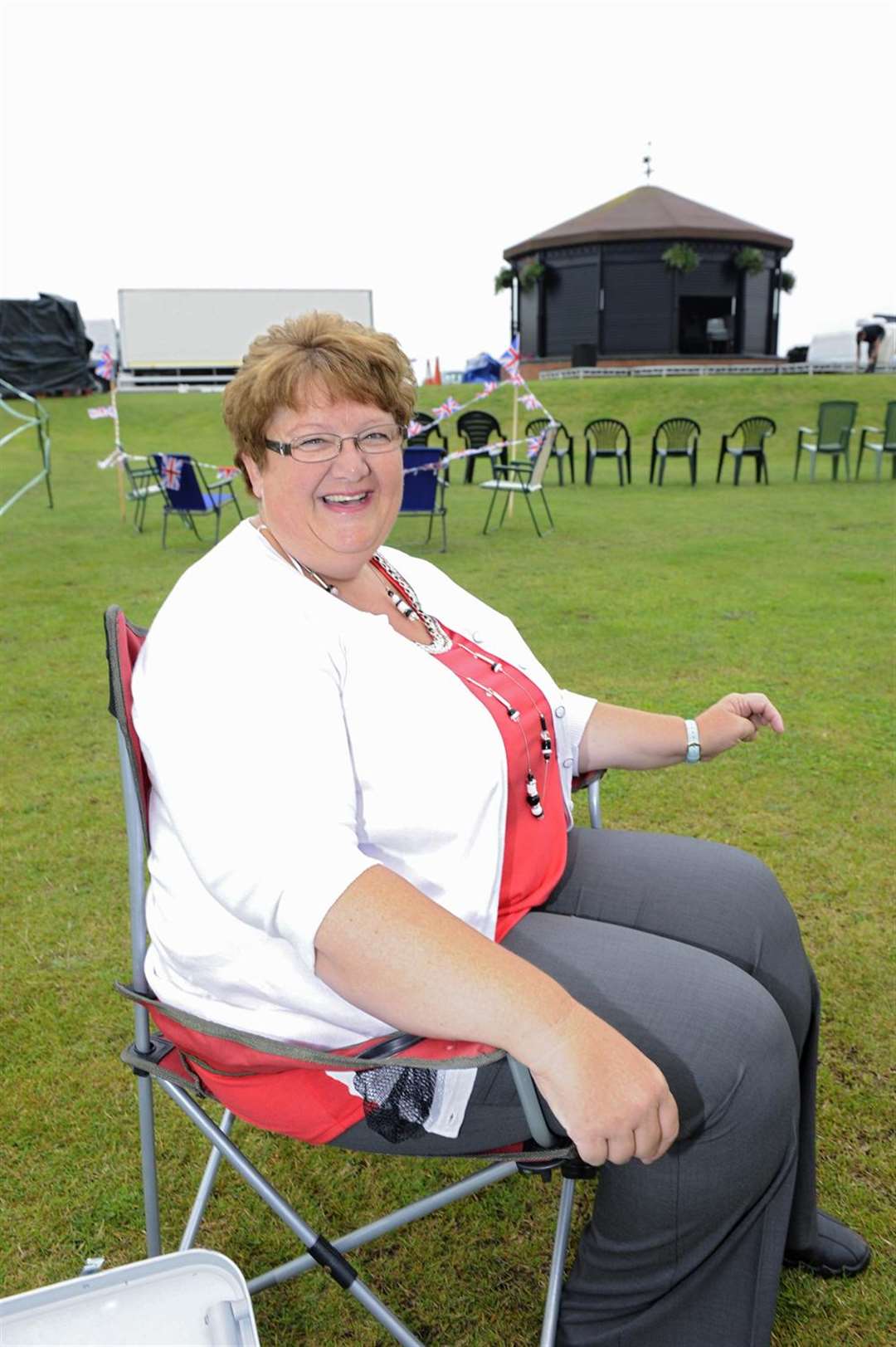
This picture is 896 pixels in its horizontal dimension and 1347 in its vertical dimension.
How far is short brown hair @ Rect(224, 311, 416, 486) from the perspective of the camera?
159 centimetres

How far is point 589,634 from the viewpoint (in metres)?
6.75

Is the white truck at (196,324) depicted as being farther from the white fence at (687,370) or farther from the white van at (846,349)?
the white van at (846,349)

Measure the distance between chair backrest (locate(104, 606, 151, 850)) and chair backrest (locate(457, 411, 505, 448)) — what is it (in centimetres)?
1535

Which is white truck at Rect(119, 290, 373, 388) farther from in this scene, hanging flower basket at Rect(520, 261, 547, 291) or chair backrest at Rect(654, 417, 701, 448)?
chair backrest at Rect(654, 417, 701, 448)

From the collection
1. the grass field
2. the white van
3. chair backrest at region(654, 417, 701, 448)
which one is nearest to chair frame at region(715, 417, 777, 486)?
chair backrest at region(654, 417, 701, 448)

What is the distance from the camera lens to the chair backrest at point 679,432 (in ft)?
52.5

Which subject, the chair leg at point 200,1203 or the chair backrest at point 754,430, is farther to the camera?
the chair backrest at point 754,430

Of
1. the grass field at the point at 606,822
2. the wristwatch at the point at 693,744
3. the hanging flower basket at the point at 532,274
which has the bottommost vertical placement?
the grass field at the point at 606,822

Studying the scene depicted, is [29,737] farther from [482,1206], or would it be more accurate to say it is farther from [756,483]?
[756,483]

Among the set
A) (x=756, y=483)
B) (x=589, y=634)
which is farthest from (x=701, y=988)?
(x=756, y=483)

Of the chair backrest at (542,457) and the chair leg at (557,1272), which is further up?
the chair backrest at (542,457)

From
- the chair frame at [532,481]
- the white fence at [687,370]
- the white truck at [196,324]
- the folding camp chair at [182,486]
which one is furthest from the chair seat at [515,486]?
the white truck at [196,324]

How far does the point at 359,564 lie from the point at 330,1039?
28.2 inches

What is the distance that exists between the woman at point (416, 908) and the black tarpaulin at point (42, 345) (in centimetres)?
3008
